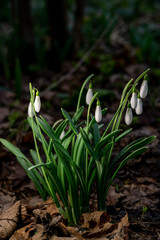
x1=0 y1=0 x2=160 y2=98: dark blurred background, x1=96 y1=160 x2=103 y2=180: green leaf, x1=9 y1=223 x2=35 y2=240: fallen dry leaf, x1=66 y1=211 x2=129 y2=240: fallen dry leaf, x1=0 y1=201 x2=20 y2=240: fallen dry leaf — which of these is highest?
x1=0 y1=0 x2=160 y2=98: dark blurred background

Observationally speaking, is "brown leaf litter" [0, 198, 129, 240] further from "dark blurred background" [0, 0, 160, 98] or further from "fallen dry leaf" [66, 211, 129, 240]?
"dark blurred background" [0, 0, 160, 98]

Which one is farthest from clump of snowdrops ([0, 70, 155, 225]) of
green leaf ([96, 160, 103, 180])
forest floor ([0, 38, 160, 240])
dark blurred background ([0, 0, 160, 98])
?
dark blurred background ([0, 0, 160, 98])

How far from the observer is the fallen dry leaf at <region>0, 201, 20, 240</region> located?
1.65 m

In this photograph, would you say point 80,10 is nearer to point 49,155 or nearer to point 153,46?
point 153,46

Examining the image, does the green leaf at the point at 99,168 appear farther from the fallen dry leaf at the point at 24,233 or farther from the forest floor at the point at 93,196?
the fallen dry leaf at the point at 24,233

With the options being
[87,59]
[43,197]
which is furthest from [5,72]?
[43,197]

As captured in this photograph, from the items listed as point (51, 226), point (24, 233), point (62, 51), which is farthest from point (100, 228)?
point (62, 51)

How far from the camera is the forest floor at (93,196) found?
168 cm

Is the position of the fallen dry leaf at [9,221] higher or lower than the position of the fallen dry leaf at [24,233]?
higher

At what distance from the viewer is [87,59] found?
5.43 meters

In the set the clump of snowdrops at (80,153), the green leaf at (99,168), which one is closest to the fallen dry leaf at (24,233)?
the clump of snowdrops at (80,153)

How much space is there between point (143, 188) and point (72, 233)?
814 millimetres

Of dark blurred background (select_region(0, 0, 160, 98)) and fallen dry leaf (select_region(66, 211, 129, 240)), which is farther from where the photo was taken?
dark blurred background (select_region(0, 0, 160, 98))

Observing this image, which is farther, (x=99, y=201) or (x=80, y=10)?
(x=80, y=10)
